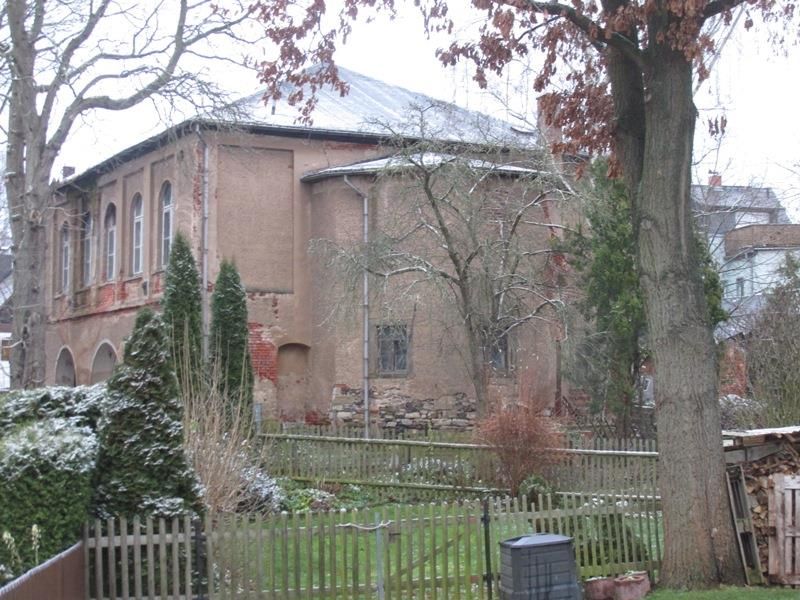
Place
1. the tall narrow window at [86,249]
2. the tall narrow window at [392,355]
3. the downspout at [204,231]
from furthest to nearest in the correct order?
the tall narrow window at [86,249] < the tall narrow window at [392,355] < the downspout at [204,231]

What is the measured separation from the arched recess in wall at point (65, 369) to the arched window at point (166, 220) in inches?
344

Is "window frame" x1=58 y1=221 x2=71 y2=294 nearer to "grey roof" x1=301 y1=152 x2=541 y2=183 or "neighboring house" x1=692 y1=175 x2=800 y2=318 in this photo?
"grey roof" x1=301 y1=152 x2=541 y2=183

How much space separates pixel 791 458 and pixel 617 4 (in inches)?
220

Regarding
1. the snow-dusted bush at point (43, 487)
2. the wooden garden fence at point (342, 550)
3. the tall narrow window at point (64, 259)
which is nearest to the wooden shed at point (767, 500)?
the wooden garden fence at point (342, 550)

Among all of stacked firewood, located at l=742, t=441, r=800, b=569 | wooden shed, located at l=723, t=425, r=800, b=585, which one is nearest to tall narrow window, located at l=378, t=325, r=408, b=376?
wooden shed, located at l=723, t=425, r=800, b=585

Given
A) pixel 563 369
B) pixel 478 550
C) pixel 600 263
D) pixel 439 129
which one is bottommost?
pixel 478 550

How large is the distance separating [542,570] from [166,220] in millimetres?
21079

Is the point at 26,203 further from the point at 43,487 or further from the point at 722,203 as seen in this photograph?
the point at 722,203

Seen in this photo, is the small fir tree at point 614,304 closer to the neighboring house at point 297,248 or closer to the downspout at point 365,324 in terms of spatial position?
the neighboring house at point 297,248

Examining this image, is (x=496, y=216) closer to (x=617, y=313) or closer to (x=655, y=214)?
(x=617, y=313)

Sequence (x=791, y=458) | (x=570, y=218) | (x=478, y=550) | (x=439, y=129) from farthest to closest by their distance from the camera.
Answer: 1. (x=570, y=218)
2. (x=439, y=129)
3. (x=791, y=458)
4. (x=478, y=550)

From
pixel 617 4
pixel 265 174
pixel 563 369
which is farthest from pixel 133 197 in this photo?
pixel 617 4

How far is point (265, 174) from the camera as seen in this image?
88.8 feet

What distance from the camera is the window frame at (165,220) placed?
2819 cm
